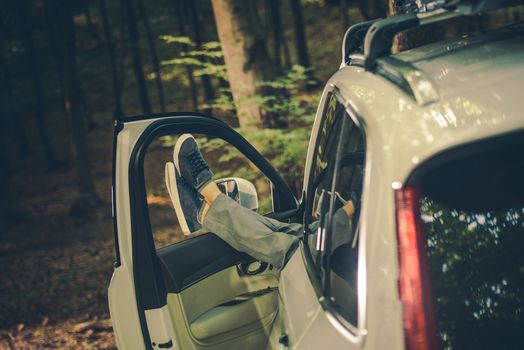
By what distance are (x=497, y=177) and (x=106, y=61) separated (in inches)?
1536

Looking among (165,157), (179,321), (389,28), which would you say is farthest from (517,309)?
(165,157)

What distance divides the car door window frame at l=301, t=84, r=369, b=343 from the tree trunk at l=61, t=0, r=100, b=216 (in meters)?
13.7

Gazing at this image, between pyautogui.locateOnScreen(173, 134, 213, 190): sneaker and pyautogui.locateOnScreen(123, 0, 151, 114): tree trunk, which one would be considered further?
pyautogui.locateOnScreen(123, 0, 151, 114): tree trunk

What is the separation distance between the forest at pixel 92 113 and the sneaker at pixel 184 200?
2.80 metres

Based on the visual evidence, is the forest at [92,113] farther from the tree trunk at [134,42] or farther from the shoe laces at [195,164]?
the shoe laces at [195,164]

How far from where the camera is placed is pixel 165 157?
23.9 metres

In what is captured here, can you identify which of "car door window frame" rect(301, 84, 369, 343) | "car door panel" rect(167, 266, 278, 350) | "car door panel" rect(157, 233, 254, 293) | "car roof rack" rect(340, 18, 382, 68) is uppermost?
"car roof rack" rect(340, 18, 382, 68)

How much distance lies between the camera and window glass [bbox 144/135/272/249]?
7434 mm

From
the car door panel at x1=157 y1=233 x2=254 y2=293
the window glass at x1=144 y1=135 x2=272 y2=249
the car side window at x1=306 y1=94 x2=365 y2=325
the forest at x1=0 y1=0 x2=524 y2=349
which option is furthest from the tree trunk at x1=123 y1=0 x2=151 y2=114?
the car side window at x1=306 y1=94 x2=365 y2=325

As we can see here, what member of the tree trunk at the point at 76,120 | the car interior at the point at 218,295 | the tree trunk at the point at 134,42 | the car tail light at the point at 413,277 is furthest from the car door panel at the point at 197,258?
the tree trunk at the point at 134,42

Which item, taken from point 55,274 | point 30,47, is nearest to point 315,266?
point 55,274

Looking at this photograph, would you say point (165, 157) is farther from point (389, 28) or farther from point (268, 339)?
point (389, 28)

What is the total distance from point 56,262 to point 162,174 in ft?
30.7

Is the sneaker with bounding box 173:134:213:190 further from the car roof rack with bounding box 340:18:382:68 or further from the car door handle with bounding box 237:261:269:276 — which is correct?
the car roof rack with bounding box 340:18:382:68
